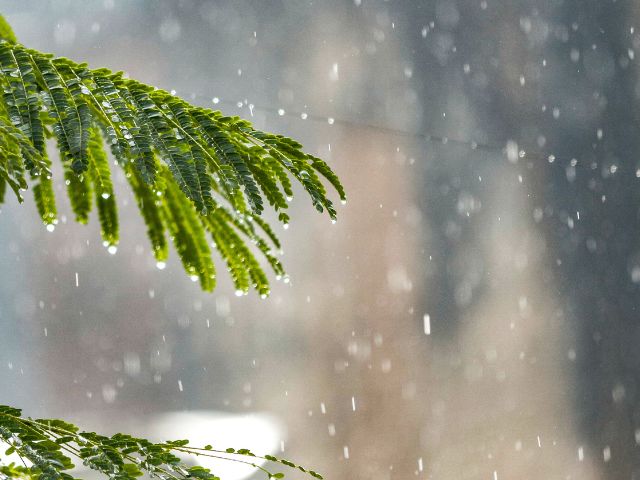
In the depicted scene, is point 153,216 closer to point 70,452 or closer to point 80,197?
point 80,197

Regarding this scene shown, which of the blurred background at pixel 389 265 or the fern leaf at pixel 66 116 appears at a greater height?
the blurred background at pixel 389 265

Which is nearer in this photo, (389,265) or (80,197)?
(80,197)

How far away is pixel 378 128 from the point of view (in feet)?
11.5

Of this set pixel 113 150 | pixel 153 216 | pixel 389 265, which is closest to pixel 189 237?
pixel 153 216

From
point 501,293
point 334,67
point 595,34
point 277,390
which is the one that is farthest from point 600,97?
point 277,390

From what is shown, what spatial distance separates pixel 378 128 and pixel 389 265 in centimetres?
59

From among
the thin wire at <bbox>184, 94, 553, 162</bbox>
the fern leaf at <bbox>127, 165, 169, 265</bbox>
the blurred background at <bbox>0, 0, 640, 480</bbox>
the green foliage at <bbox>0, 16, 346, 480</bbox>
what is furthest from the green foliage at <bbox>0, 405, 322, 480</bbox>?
the thin wire at <bbox>184, 94, 553, 162</bbox>

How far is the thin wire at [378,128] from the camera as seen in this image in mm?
3320

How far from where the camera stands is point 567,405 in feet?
12.8

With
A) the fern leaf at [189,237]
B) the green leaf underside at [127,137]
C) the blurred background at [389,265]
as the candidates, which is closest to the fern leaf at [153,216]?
the fern leaf at [189,237]

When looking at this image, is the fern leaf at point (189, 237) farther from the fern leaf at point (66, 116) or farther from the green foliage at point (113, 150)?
the fern leaf at point (66, 116)

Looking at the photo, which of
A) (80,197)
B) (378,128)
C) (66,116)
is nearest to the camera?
(66,116)

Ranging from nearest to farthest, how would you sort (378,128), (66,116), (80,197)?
(66,116) < (80,197) < (378,128)

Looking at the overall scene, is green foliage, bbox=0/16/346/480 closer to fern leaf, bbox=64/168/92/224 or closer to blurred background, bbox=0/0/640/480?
fern leaf, bbox=64/168/92/224
